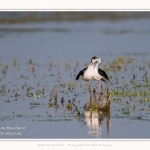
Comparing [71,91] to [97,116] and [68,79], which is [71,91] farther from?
[97,116]

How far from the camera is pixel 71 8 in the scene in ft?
40.6

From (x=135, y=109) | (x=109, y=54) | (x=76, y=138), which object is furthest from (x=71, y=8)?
(x=109, y=54)

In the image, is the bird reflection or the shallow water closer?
the bird reflection

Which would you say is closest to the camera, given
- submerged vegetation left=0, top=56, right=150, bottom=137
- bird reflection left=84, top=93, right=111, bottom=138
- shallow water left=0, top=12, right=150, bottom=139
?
bird reflection left=84, top=93, right=111, bottom=138

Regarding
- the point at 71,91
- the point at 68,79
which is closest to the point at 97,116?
the point at 71,91

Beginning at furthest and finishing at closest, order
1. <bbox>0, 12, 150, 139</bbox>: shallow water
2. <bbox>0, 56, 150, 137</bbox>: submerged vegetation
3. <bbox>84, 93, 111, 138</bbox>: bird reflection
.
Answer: <bbox>0, 56, 150, 137</bbox>: submerged vegetation < <bbox>0, 12, 150, 139</bbox>: shallow water < <bbox>84, 93, 111, 138</bbox>: bird reflection

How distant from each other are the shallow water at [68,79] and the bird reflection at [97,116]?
0.6 inches

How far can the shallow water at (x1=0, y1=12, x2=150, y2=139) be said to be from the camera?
10.2m

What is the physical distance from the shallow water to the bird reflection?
0.6 inches

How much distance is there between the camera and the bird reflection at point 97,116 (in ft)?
32.8

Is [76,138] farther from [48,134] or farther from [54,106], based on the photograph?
[54,106]

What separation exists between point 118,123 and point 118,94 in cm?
185

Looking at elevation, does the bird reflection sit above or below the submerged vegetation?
below

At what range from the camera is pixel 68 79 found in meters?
13.7
